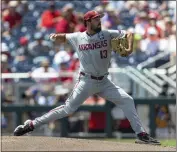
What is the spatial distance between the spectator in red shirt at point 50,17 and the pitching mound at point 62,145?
806cm

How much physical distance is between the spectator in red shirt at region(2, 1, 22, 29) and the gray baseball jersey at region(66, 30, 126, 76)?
802 centimetres

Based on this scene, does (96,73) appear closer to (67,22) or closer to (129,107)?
(129,107)

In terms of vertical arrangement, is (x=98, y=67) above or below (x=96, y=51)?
below

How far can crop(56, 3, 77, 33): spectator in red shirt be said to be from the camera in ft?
52.7

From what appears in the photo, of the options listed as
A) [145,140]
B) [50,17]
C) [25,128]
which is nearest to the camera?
[145,140]

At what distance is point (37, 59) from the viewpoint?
1591 centimetres

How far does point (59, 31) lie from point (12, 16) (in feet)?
5.63

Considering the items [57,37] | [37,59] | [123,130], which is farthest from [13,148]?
[37,59]

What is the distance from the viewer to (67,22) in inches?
634

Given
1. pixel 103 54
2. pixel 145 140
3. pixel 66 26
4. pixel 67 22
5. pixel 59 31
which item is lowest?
pixel 145 140

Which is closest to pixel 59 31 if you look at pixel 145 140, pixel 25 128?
pixel 25 128

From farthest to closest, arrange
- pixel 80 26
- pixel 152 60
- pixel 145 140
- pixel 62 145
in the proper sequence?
pixel 80 26 → pixel 152 60 → pixel 145 140 → pixel 62 145

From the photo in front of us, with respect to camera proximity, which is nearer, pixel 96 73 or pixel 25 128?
pixel 96 73

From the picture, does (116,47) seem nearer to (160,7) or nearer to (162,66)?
(162,66)
